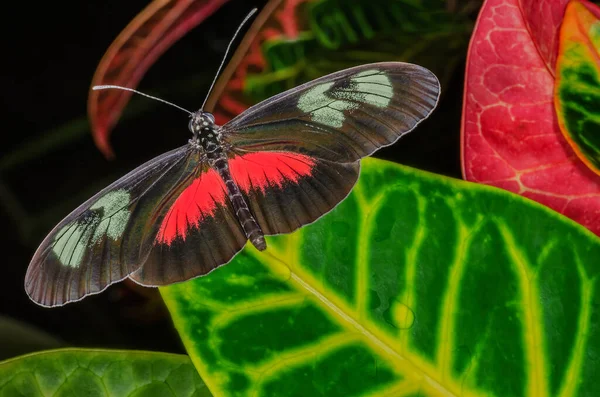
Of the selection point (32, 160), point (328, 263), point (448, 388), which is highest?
point (32, 160)

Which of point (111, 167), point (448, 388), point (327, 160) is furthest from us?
point (111, 167)

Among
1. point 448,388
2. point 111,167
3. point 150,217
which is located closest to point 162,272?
point 150,217

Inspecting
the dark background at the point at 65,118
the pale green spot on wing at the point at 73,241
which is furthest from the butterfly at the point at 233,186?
the dark background at the point at 65,118

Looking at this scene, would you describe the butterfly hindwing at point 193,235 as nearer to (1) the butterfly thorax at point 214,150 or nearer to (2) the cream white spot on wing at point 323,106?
(1) the butterfly thorax at point 214,150

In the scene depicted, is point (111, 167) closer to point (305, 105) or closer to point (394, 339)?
point (305, 105)

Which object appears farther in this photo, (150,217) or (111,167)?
(111,167)

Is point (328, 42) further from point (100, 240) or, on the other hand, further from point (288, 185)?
point (100, 240)

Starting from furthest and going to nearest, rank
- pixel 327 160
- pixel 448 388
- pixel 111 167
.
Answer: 1. pixel 111 167
2. pixel 327 160
3. pixel 448 388

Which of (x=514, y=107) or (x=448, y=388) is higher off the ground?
(x=514, y=107)
